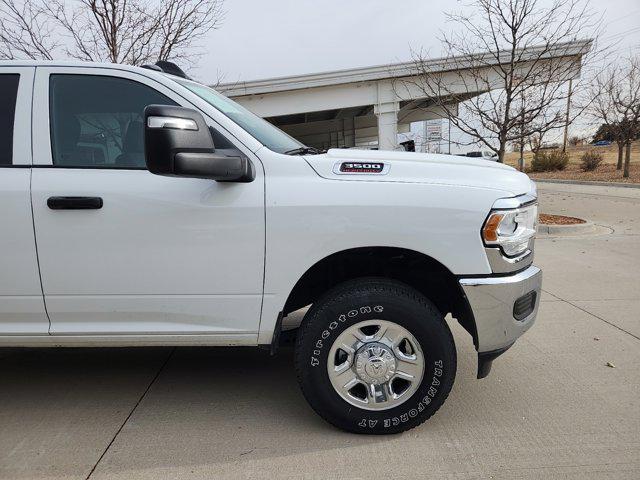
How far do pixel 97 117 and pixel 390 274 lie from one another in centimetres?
191

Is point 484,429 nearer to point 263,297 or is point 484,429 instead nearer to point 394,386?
point 394,386

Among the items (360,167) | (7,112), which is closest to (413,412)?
(360,167)

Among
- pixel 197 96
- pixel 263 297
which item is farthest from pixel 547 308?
pixel 197 96

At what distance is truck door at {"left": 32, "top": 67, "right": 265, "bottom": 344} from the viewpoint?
260 cm

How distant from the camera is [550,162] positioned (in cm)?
3491

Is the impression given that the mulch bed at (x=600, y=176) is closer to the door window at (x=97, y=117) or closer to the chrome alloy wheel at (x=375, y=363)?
the chrome alloy wheel at (x=375, y=363)

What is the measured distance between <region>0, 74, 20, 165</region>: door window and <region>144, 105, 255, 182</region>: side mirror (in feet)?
3.07

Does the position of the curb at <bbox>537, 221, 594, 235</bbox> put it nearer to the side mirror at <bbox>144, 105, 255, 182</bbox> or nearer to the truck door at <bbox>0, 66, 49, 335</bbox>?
the side mirror at <bbox>144, 105, 255, 182</bbox>

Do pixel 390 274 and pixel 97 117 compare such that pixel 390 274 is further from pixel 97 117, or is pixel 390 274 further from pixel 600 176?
pixel 600 176

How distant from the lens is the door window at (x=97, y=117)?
272 centimetres

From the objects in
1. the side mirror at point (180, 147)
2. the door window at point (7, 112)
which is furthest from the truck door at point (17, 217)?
the side mirror at point (180, 147)

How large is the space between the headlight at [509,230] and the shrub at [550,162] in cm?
3542

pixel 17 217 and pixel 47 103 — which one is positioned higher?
pixel 47 103

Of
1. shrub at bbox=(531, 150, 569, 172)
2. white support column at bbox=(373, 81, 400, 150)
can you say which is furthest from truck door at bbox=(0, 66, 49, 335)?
shrub at bbox=(531, 150, 569, 172)
